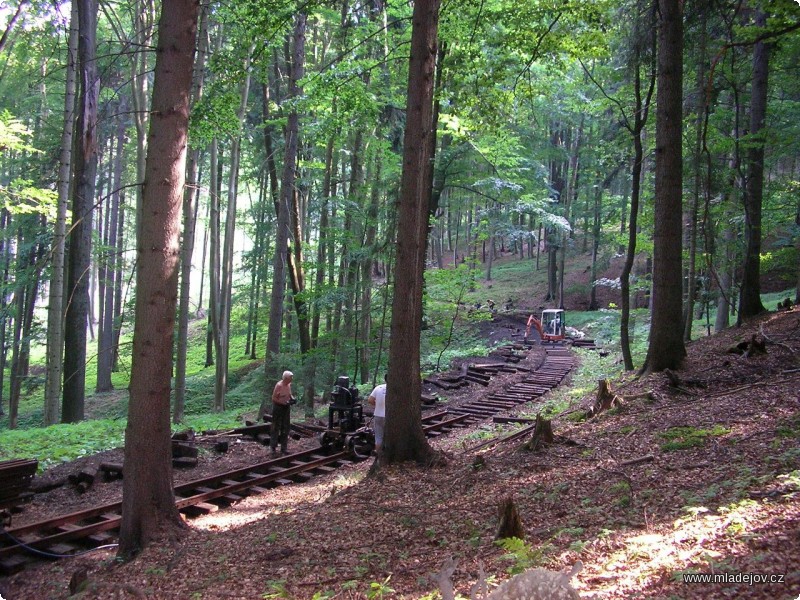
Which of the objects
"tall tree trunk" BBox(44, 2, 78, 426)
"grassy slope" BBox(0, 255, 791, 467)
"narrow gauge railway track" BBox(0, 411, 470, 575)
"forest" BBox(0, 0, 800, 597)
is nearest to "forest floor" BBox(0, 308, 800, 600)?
"narrow gauge railway track" BBox(0, 411, 470, 575)

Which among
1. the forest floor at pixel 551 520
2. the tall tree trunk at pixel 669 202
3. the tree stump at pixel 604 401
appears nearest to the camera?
the forest floor at pixel 551 520

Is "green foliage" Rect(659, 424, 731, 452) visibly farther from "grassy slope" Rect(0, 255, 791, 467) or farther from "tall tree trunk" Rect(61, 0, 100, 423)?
"tall tree trunk" Rect(61, 0, 100, 423)

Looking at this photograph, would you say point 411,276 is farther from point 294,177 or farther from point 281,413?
point 294,177

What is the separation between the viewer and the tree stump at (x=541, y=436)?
8266 mm

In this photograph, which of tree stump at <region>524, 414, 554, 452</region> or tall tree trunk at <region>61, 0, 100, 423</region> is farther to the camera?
tall tree trunk at <region>61, 0, 100, 423</region>

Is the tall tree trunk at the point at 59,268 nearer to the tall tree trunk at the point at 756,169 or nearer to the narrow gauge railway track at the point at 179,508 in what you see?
the narrow gauge railway track at the point at 179,508

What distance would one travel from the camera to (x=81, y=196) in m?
14.4

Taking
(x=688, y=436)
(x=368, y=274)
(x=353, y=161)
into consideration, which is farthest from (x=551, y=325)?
(x=688, y=436)

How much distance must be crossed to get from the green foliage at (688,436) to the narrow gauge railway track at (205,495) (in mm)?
6029

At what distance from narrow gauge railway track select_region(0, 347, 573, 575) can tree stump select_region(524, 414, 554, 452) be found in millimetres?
4206

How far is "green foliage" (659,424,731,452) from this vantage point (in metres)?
6.92

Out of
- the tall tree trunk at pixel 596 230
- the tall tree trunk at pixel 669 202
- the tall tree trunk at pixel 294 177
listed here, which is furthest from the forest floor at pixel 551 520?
the tall tree trunk at pixel 596 230

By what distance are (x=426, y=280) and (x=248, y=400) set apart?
899 centimetres

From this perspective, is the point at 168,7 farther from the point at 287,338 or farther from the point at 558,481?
the point at 287,338
